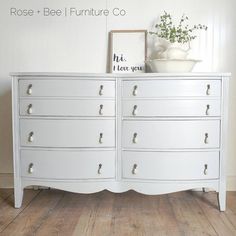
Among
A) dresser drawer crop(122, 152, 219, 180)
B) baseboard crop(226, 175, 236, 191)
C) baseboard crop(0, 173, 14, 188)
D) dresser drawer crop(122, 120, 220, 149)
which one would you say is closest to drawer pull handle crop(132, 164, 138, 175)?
dresser drawer crop(122, 152, 219, 180)

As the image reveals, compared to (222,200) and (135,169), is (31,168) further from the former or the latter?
(222,200)

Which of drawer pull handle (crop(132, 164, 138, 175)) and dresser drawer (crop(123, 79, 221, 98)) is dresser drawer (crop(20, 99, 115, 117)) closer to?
dresser drawer (crop(123, 79, 221, 98))

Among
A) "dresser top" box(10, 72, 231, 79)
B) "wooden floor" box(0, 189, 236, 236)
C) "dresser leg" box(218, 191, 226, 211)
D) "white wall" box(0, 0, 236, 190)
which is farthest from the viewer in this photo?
"white wall" box(0, 0, 236, 190)

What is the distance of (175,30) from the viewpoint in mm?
2381

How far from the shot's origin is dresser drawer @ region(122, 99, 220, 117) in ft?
6.68

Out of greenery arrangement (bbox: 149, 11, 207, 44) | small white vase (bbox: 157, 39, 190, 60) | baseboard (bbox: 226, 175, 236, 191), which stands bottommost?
baseboard (bbox: 226, 175, 236, 191)

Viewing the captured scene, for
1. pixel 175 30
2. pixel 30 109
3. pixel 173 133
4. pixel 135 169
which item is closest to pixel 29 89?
pixel 30 109

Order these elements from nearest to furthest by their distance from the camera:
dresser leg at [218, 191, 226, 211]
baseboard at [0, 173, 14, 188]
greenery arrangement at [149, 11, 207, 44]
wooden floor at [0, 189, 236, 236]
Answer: wooden floor at [0, 189, 236, 236] < dresser leg at [218, 191, 226, 211] < greenery arrangement at [149, 11, 207, 44] < baseboard at [0, 173, 14, 188]

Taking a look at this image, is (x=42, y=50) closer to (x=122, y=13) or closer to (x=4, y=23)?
(x=4, y=23)

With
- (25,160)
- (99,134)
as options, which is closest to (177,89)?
(99,134)

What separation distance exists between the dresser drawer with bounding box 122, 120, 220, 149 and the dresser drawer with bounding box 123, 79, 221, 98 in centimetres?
17

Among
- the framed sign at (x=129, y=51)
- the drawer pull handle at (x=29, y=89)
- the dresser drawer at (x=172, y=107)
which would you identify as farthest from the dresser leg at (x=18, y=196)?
the framed sign at (x=129, y=51)

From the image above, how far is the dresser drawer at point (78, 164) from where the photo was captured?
6.83 feet

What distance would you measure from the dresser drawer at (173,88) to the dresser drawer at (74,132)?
0.27 metres
